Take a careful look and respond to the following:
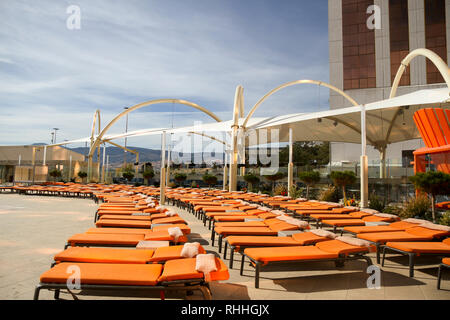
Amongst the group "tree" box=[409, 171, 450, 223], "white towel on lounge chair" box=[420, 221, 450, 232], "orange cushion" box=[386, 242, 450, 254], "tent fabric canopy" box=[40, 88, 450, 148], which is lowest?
"orange cushion" box=[386, 242, 450, 254]

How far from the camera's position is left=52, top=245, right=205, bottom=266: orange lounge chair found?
10.5ft

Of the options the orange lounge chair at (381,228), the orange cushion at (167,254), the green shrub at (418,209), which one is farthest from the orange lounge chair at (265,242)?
the green shrub at (418,209)

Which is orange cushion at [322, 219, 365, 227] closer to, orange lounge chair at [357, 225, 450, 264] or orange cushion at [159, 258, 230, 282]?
orange lounge chair at [357, 225, 450, 264]

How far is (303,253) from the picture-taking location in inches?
145

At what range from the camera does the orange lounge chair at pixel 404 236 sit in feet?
14.6

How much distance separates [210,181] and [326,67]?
18669 mm

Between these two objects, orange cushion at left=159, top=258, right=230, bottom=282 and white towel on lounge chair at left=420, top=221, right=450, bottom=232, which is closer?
orange cushion at left=159, top=258, right=230, bottom=282

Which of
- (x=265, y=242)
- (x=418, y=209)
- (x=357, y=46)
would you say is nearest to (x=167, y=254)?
(x=265, y=242)

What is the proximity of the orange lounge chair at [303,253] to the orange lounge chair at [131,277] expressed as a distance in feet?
2.29

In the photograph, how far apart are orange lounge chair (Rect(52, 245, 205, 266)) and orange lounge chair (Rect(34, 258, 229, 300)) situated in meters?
0.18

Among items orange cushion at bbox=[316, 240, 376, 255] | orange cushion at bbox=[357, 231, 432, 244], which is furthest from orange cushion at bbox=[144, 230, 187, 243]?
orange cushion at bbox=[357, 231, 432, 244]

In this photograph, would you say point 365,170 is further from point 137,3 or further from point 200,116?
point 200,116

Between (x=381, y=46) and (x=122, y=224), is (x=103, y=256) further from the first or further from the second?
(x=381, y=46)

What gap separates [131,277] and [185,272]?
46cm
